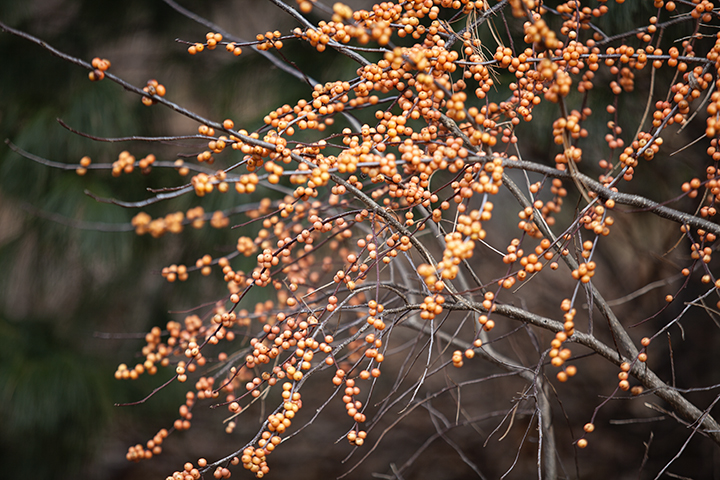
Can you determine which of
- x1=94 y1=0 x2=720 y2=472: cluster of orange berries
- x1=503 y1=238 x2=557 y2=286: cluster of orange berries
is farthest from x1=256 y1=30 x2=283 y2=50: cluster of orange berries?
x1=503 y1=238 x2=557 y2=286: cluster of orange berries

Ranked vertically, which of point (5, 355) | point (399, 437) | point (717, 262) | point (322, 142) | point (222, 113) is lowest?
point (399, 437)

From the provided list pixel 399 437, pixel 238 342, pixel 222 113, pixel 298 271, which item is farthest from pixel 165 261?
pixel 399 437

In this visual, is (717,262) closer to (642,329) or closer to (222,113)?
(642,329)

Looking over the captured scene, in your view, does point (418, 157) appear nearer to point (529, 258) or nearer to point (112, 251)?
point (529, 258)

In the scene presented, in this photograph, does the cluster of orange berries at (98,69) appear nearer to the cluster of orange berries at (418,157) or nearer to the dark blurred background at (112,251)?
the cluster of orange berries at (418,157)

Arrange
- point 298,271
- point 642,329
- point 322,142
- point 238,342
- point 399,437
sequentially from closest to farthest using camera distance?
point 322,142 → point 298,271 → point 238,342 → point 642,329 → point 399,437

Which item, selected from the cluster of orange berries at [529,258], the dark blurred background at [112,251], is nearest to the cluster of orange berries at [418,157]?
the cluster of orange berries at [529,258]

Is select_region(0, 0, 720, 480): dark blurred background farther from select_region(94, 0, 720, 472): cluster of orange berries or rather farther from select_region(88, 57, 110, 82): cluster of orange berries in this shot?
select_region(88, 57, 110, 82): cluster of orange berries

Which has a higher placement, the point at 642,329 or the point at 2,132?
the point at 2,132

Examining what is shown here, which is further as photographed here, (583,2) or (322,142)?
(583,2)
